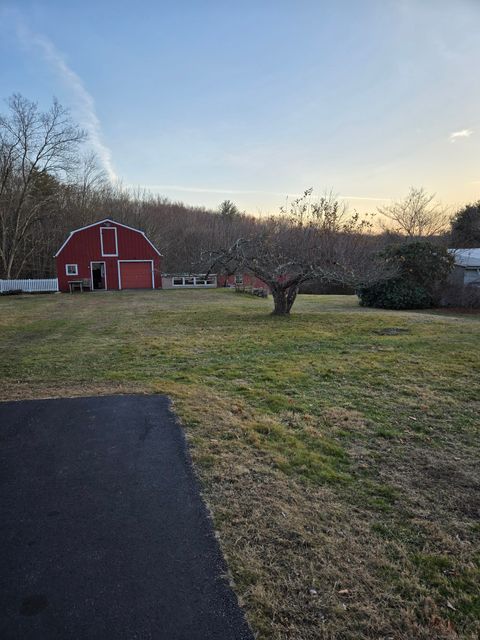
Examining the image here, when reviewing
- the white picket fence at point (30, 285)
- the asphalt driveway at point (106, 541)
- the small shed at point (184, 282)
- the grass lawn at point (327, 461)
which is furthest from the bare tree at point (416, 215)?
the asphalt driveway at point (106, 541)

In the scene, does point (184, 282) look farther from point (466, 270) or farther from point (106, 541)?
point (106, 541)

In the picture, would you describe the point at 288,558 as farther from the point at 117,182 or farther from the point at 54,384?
the point at 117,182

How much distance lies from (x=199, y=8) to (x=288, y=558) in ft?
38.2

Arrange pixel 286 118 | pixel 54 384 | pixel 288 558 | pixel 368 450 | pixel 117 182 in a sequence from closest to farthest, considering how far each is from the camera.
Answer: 1. pixel 288 558
2. pixel 368 450
3. pixel 54 384
4. pixel 286 118
5. pixel 117 182

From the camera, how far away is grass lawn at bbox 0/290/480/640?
189cm

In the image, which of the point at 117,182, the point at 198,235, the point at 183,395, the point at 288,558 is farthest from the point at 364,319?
the point at 117,182

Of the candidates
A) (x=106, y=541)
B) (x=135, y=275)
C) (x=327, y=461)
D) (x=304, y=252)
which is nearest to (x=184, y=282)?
(x=135, y=275)

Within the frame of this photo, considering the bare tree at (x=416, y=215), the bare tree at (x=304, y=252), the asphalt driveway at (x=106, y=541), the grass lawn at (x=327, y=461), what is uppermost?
the bare tree at (x=416, y=215)

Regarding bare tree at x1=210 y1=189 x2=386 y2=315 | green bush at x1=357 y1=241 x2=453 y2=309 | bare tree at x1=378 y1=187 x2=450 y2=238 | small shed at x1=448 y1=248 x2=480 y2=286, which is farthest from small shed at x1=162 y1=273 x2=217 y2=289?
bare tree at x1=378 y1=187 x2=450 y2=238

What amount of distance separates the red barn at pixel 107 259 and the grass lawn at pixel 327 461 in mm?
21539

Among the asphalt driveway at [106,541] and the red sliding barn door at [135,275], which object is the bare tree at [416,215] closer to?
the red sliding barn door at [135,275]

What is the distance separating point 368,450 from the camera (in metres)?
3.52

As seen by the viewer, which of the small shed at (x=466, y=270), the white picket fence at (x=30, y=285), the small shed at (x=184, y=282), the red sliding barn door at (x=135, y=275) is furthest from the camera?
the small shed at (x=184, y=282)

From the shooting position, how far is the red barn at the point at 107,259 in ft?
92.8
